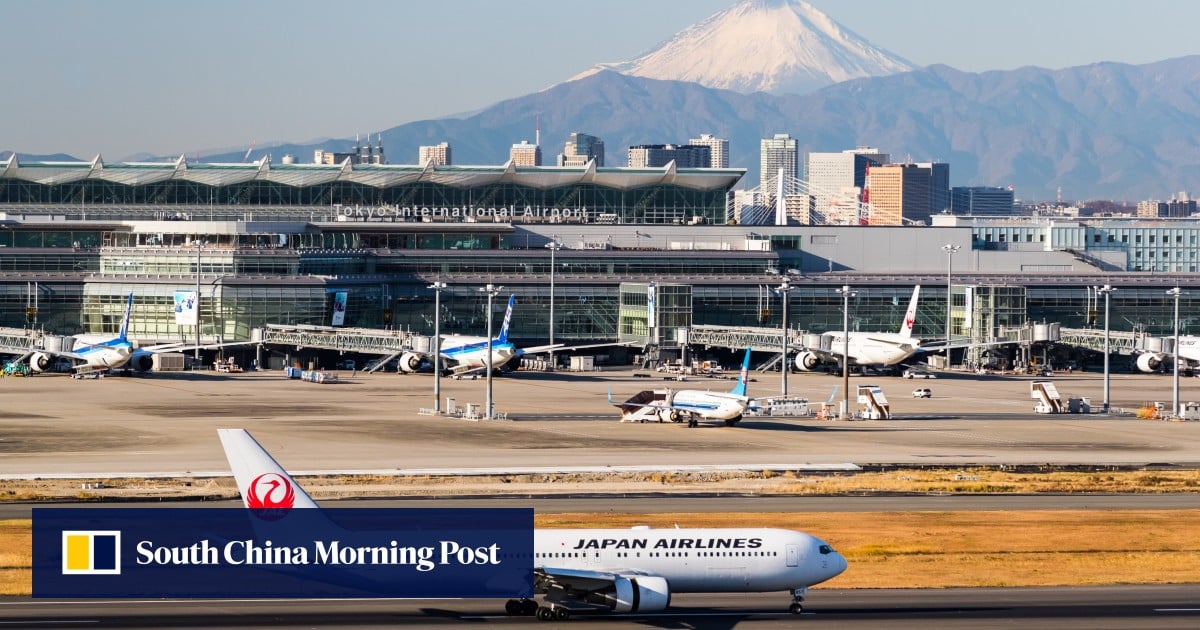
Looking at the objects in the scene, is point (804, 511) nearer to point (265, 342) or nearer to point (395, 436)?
point (395, 436)

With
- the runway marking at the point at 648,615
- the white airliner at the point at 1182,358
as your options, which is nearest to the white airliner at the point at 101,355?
the white airliner at the point at 1182,358

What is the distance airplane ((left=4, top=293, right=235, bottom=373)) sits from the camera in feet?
532

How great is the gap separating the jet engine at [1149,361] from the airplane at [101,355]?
102903 millimetres

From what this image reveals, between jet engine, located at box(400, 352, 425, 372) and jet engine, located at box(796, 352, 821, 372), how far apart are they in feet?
131

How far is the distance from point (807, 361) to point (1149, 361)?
37321mm

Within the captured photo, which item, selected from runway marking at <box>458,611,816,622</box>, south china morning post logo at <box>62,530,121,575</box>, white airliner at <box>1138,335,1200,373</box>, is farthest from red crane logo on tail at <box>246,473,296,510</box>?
white airliner at <box>1138,335,1200,373</box>

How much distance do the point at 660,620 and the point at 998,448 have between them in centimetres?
6018

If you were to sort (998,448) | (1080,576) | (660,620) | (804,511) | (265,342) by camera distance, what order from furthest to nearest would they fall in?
(265,342) < (998,448) < (804,511) < (1080,576) < (660,620)

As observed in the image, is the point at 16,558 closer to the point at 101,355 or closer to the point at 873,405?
the point at 873,405

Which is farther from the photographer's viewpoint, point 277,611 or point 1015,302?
point 1015,302

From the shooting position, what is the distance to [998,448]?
371ft

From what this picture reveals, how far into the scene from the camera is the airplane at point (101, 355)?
532 feet

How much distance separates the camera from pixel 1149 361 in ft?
614

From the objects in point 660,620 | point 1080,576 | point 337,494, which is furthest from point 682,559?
point 337,494
